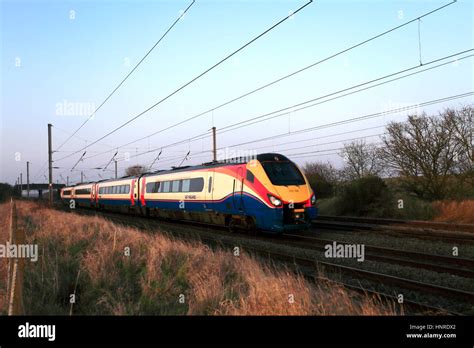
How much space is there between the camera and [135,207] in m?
27.1

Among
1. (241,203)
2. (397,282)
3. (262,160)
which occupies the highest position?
(262,160)

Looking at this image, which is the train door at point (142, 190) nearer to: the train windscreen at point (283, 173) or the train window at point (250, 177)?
the train window at point (250, 177)

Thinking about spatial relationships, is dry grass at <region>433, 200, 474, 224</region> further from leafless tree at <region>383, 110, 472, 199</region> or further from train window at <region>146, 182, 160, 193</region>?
train window at <region>146, 182, 160, 193</region>

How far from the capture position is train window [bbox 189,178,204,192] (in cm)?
1711

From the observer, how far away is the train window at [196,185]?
56.1 feet

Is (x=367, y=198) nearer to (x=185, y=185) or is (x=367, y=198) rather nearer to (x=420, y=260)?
(x=185, y=185)

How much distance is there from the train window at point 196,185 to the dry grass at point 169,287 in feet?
25.1

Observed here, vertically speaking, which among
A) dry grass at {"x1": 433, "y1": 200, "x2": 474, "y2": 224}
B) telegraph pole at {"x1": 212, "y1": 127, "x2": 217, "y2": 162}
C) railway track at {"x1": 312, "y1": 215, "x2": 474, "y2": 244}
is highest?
telegraph pole at {"x1": 212, "y1": 127, "x2": 217, "y2": 162}

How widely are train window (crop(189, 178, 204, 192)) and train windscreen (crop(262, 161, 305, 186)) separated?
4.23m

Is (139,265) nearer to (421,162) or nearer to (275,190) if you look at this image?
(275,190)

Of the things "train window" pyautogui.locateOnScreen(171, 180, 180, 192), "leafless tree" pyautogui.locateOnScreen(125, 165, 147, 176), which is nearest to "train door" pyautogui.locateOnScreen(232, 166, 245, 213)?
"train window" pyautogui.locateOnScreen(171, 180, 180, 192)
